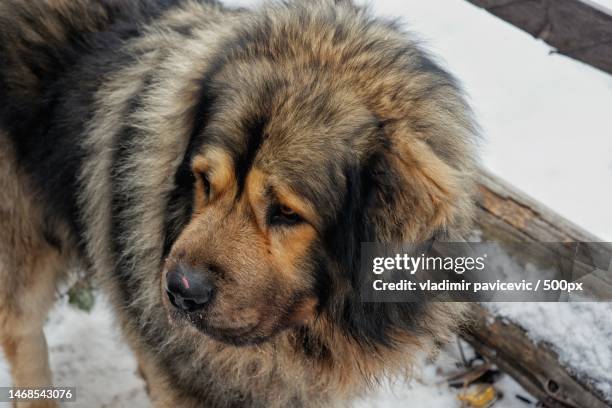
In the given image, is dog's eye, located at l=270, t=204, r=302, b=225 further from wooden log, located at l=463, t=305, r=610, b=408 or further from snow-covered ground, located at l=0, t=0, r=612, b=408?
wooden log, located at l=463, t=305, r=610, b=408

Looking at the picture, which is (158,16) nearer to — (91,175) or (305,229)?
(91,175)

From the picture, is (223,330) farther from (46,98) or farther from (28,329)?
(28,329)

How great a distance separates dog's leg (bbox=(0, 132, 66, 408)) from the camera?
314 centimetres

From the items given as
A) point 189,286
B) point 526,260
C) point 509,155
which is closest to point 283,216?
point 189,286

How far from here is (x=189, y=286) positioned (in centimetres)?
223

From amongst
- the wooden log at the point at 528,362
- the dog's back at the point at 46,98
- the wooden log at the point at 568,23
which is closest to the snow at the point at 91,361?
the dog's back at the point at 46,98

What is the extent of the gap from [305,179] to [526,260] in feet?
6.03

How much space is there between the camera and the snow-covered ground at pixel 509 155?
3934mm

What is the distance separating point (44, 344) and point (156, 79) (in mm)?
1752

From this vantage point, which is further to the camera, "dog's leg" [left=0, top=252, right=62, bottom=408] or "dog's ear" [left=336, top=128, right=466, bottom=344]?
"dog's leg" [left=0, top=252, right=62, bottom=408]

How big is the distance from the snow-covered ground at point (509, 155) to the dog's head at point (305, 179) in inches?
29.1

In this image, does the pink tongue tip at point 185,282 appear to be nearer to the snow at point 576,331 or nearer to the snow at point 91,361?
the snow at point 91,361

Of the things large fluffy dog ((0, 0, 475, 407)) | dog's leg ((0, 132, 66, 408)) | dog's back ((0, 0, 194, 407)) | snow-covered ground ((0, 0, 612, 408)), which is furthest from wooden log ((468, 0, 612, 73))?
dog's leg ((0, 132, 66, 408))

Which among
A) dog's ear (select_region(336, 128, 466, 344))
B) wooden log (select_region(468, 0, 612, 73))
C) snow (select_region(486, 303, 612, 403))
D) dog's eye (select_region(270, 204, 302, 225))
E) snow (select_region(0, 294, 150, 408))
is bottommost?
snow (select_region(0, 294, 150, 408))
